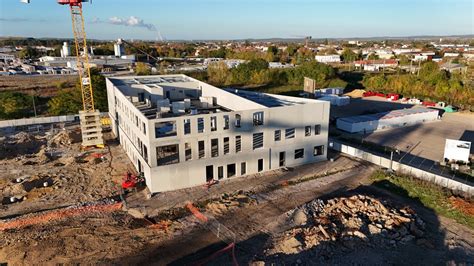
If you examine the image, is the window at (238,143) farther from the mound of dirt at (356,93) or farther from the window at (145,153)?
the mound of dirt at (356,93)

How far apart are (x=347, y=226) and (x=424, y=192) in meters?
10.3

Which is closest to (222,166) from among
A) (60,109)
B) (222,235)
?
(222,235)

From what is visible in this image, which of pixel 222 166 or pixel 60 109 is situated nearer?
pixel 222 166

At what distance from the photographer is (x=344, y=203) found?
26828 millimetres

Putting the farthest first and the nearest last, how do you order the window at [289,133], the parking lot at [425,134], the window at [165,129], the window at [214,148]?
1. the parking lot at [425,134]
2. the window at [289,133]
3. the window at [214,148]
4. the window at [165,129]

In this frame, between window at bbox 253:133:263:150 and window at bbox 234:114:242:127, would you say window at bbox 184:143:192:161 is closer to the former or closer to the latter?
window at bbox 234:114:242:127

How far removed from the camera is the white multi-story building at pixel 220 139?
3005 centimetres

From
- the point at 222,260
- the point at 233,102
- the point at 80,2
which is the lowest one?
the point at 222,260

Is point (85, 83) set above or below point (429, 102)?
above

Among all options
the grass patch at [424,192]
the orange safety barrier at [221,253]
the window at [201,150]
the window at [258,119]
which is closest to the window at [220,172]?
the window at [201,150]

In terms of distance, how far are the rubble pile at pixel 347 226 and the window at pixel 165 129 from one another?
12.5 m

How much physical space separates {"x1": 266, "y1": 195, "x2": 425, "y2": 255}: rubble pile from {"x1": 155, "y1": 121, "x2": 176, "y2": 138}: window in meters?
12.5

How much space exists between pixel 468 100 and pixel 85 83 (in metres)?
69.4

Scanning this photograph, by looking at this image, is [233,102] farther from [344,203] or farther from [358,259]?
[358,259]
